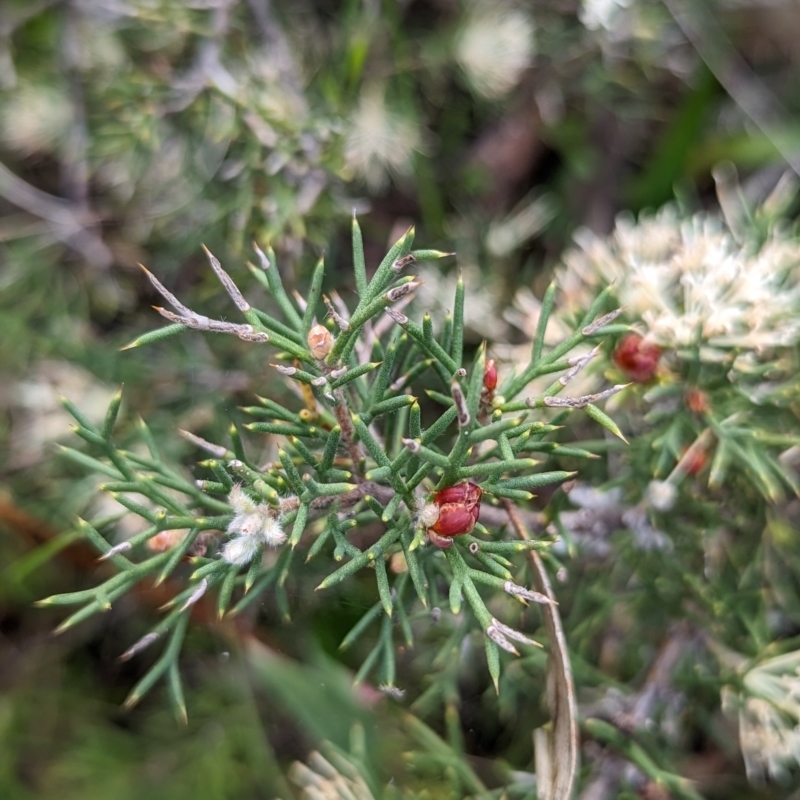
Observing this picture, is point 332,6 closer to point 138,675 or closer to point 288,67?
point 288,67

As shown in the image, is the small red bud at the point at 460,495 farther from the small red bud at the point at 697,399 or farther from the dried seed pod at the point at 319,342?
the small red bud at the point at 697,399

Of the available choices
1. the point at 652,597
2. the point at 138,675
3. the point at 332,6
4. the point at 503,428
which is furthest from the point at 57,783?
the point at 332,6

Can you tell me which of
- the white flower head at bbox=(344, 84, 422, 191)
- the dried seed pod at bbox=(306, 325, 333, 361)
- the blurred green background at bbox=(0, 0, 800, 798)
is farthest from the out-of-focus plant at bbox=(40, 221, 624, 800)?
the white flower head at bbox=(344, 84, 422, 191)

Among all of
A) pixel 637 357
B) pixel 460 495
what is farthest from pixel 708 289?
pixel 460 495

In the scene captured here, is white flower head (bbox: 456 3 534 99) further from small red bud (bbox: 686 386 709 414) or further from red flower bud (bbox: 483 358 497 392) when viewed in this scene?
red flower bud (bbox: 483 358 497 392)

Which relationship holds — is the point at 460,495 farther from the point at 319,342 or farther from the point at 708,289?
the point at 708,289

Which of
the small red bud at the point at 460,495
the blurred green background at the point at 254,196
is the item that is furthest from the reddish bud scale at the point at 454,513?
the blurred green background at the point at 254,196

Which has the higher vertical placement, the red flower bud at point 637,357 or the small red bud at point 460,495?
the red flower bud at point 637,357
